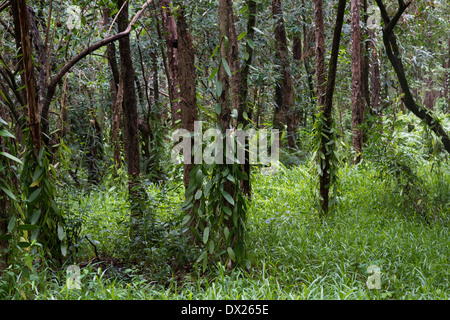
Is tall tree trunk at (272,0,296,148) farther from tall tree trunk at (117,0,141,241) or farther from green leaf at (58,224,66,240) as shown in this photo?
green leaf at (58,224,66,240)

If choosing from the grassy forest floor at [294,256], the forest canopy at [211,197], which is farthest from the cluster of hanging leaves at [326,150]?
the grassy forest floor at [294,256]

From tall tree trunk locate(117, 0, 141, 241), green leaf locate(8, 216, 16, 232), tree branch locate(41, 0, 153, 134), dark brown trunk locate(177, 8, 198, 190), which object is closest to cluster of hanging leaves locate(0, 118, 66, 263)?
green leaf locate(8, 216, 16, 232)

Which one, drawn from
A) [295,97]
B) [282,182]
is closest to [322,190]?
[282,182]

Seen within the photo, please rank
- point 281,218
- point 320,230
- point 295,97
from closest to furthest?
point 320,230, point 281,218, point 295,97

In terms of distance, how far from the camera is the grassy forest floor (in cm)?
324

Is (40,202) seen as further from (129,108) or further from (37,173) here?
(129,108)

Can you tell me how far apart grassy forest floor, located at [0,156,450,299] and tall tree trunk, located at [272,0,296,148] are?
4087 millimetres


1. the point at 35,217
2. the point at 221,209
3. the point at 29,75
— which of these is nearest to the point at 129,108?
the point at 29,75

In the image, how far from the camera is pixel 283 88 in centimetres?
1009

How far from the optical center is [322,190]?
5316 millimetres

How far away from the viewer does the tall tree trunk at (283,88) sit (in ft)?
31.2

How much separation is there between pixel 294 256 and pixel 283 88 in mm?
6582
